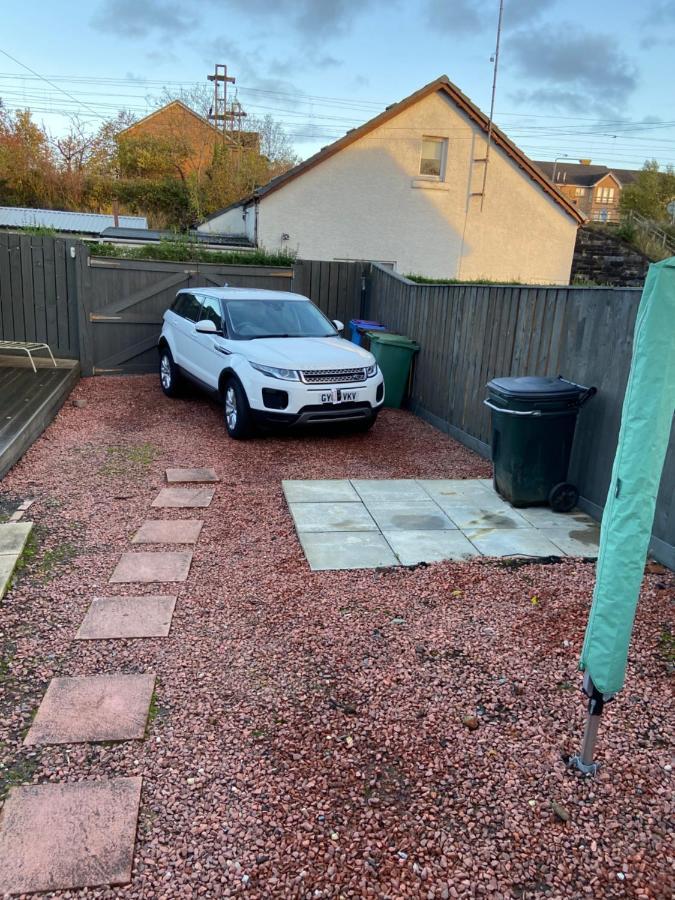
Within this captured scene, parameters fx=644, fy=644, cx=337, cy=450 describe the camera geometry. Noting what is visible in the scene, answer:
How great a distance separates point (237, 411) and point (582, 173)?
8575 centimetres

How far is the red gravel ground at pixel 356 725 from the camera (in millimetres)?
2164

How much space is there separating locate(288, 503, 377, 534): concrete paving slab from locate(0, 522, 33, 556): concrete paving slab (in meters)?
1.96

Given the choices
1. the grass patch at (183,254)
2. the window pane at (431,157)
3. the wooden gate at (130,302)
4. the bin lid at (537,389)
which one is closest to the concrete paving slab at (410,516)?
the bin lid at (537,389)

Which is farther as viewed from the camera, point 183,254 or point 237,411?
point 183,254

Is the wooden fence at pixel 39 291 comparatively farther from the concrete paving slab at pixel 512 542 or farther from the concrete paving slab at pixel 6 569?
the concrete paving slab at pixel 512 542

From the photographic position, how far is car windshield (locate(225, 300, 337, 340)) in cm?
793

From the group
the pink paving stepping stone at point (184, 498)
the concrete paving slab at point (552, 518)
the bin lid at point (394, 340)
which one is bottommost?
the pink paving stepping stone at point (184, 498)

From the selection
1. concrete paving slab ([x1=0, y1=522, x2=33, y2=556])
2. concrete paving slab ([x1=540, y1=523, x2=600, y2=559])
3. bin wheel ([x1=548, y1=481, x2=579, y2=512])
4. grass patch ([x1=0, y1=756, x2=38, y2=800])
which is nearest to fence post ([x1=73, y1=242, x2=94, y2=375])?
concrete paving slab ([x1=0, y1=522, x2=33, y2=556])

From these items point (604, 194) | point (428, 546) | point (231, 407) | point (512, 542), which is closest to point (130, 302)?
point (231, 407)

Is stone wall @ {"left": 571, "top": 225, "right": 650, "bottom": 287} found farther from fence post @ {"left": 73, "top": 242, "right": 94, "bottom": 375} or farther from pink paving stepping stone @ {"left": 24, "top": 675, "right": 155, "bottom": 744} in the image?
pink paving stepping stone @ {"left": 24, "top": 675, "right": 155, "bottom": 744}

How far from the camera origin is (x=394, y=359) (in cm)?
926

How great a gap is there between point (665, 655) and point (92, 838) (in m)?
2.86

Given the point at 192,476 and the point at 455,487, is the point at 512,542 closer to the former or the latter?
the point at 455,487

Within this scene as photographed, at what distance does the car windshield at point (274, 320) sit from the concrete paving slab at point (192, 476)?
205 centimetres
